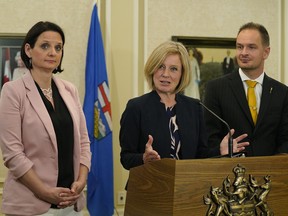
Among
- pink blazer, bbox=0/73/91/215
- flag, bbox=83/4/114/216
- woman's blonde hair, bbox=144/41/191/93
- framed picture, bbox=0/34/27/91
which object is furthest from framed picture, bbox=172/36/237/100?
pink blazer, bbox=0/73/91/215

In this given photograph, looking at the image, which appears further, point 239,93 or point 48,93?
point 239,93

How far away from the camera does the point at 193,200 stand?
1.67m

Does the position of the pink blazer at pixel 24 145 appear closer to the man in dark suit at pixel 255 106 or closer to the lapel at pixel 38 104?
the lapel at pixel 38 104

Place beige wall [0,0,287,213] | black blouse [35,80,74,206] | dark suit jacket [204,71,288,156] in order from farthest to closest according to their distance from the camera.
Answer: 1. beige wall [0,0,287,213]
2. dark suit jacket [204,71,288,156]
3. black blouse [35,80,74,206]

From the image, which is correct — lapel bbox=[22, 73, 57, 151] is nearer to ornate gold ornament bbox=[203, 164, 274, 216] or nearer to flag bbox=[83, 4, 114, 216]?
ornate gold ornament bbox=[203, 164, 274, 216]

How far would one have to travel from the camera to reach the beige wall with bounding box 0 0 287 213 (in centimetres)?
458

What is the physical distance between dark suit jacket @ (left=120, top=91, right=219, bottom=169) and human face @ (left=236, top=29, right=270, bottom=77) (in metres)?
0.76

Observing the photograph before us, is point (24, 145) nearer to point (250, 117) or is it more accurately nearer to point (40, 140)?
point (40, 140)

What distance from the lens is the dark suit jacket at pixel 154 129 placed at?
92.8 inches

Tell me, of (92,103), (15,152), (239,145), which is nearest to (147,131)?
(239,145)

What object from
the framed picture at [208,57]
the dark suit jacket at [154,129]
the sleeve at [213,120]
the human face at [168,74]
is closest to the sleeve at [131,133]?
the dark suit jacket at [154,129]

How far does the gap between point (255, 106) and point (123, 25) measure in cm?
219

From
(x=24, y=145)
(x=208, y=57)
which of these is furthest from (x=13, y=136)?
(x=208, y=57)

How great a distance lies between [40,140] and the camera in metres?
2.27
